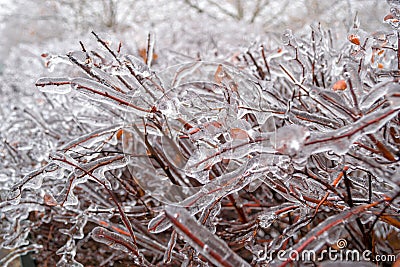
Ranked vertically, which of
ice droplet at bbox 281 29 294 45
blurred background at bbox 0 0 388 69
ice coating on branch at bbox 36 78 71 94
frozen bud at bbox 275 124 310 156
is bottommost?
frozen bud at bbox 275 124 310 156

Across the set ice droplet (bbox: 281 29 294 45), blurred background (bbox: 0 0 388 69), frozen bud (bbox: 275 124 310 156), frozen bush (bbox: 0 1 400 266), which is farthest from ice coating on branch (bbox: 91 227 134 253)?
blurred background (bbox: 0 0 388 69)

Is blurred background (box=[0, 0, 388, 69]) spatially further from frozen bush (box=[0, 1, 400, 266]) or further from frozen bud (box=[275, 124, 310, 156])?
frozen bud (box=[275, 124, 310, 156])

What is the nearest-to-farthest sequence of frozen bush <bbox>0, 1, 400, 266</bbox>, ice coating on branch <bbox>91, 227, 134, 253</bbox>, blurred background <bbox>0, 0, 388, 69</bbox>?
1. frozen bush <bbox>0, 1, 400, 266</bbox>
2. ice coating on branch <bbox>91, 227, 134, 253</bbox>
3. blurred background <bbox>0, 0, 388, 69</bbox>

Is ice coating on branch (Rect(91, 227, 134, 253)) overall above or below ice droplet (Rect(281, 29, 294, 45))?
below

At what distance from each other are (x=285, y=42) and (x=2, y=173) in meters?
1.37

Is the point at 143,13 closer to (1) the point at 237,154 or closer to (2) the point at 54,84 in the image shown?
(2) the point at 54,84

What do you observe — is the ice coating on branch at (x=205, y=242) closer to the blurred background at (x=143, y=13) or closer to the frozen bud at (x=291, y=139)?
the frozen bud at (x=291, y=139)

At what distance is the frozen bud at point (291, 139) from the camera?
84cm

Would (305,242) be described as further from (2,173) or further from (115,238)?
(2,173)

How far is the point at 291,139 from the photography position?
0.85 metres

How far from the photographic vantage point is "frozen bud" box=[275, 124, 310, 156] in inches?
33.2

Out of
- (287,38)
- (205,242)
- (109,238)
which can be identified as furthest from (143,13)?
(205,242)

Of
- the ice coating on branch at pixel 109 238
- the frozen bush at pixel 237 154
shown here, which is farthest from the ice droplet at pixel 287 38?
the ice coating on branch at pixel 109 238

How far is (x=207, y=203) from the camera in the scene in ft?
3.68
